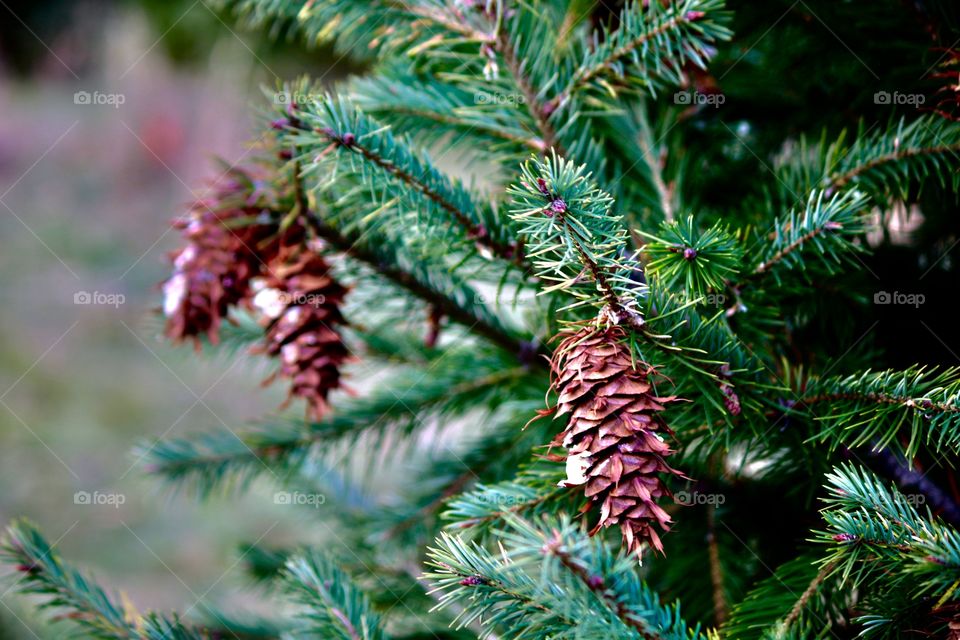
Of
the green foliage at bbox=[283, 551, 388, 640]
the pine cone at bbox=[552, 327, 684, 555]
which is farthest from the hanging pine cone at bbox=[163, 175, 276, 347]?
the pine cone at bbox=[552, 327, 684, 555]

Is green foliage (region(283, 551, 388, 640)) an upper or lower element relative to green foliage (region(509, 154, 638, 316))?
lower

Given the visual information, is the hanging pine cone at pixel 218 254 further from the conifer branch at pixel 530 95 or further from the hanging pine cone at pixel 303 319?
the conifer branch at pixel 530 95

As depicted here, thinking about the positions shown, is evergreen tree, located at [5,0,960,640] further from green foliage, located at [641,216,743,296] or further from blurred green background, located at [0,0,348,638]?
blurred green background, located at [0,0,348,638]

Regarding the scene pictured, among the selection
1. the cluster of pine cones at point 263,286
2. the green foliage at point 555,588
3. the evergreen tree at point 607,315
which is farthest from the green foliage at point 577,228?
the cluster of pine cones at point 263,286

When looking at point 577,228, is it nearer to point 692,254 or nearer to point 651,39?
point 692,254

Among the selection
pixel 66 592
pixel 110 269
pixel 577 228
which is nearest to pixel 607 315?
pixel 577 228

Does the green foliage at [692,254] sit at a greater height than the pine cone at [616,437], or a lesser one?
greater
